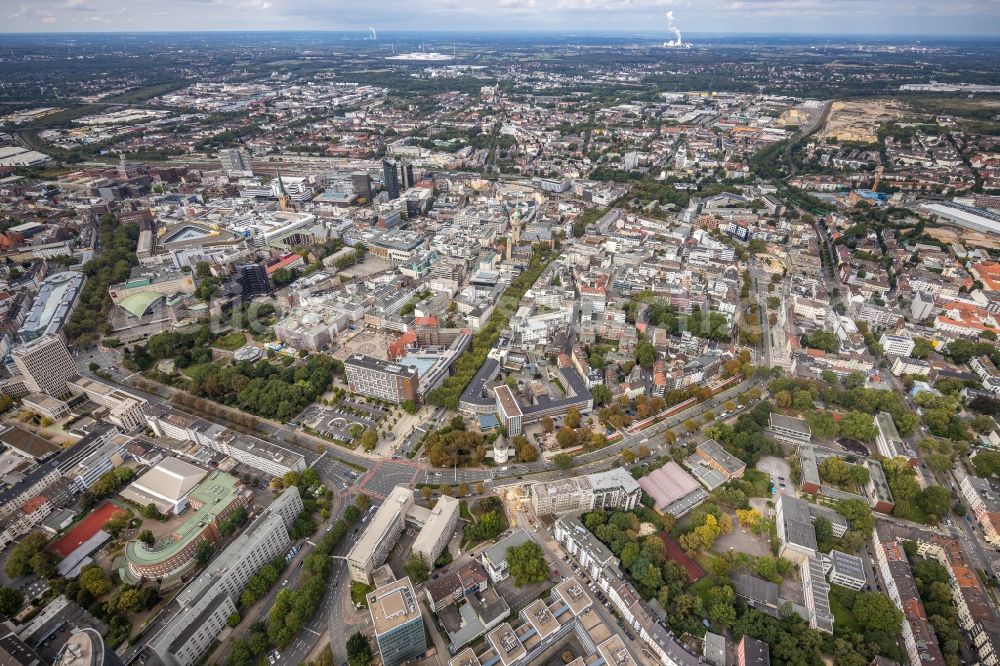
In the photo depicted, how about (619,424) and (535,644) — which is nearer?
(535,644)

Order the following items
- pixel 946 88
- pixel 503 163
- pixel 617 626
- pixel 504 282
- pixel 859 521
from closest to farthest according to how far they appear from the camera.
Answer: pixel 617 626 < pixel 859 521 < pixel 504 282 < pixel 503 163 < pixel 946 88

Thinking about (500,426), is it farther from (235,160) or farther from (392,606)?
(235,160)

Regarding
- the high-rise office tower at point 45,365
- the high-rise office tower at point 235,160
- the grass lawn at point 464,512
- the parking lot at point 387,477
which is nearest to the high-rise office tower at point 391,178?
the high-rise office tower at point 235,160

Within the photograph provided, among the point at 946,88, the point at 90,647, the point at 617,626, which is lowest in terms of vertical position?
the point at 617,626

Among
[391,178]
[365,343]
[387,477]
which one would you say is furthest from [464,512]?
[391,178]

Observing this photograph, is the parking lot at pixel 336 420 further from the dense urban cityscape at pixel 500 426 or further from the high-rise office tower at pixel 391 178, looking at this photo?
the high-rise office tower at pixel 391 178

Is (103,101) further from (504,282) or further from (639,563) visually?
(639,563)

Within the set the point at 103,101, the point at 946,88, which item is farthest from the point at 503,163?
the point at 946,88
